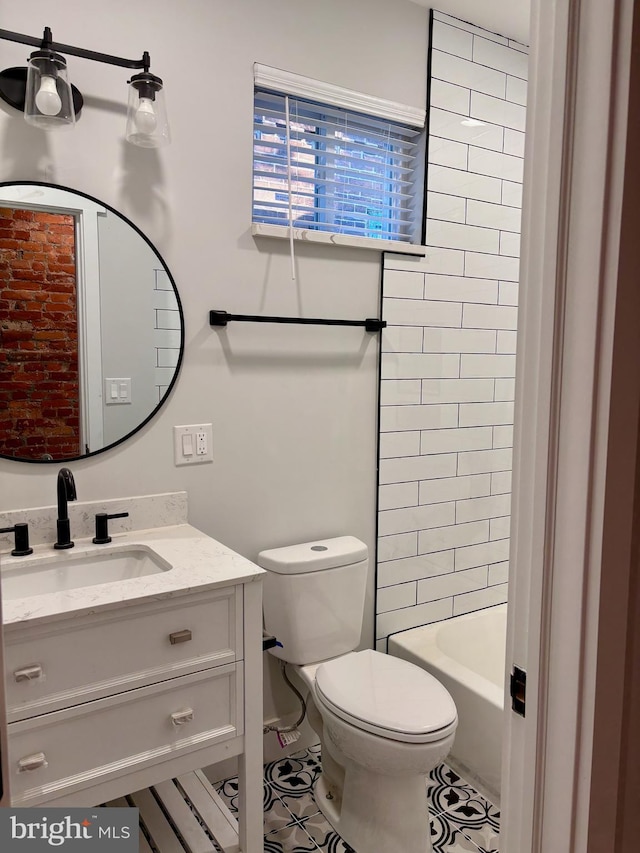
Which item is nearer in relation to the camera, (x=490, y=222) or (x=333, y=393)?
(x=333, y=393)

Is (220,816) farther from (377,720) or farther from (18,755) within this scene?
(18,755)

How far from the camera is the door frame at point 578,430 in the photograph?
2.35 ft

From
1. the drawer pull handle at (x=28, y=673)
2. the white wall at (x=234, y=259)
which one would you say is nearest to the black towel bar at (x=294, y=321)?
the white wall at (x=234, y=259)

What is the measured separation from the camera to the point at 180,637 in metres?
1.52

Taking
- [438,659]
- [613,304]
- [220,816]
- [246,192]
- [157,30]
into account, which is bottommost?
[220,816]

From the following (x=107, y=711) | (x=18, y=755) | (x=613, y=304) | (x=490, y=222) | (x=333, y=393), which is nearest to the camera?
(x=613, y=304)

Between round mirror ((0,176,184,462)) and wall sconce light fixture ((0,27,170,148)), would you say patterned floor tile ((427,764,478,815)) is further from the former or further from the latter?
wall sconce light fixture ((0,27,170,148))

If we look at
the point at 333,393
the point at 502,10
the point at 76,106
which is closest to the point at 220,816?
the point at 333,393

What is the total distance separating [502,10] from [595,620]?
237 cm

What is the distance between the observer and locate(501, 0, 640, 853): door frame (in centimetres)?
72

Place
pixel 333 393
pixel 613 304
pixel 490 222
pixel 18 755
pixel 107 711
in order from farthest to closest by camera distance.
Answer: pixel 490 222 → pixel 333 393 → pixel 107 711 → pixel 18 755 → pixel 613 304

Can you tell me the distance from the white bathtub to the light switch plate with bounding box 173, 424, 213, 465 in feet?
3.54

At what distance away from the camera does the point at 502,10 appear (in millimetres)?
2318

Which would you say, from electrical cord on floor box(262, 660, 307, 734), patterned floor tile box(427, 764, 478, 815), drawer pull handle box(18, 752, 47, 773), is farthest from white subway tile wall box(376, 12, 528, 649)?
drawer pull handle box(18, 752, 47, 773)
